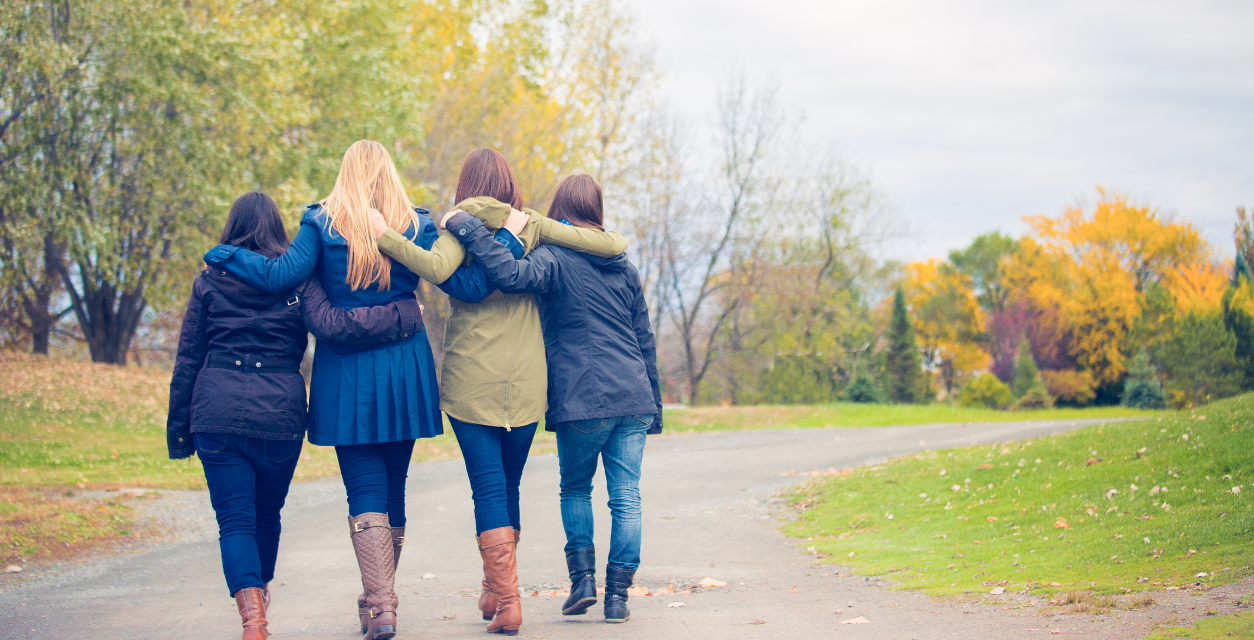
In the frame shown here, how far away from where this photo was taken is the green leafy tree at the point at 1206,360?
19016 mm

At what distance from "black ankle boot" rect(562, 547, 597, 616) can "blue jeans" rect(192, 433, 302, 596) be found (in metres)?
1.36

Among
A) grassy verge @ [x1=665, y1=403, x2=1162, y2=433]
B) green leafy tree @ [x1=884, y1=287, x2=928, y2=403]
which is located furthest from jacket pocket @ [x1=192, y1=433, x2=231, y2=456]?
green leafy tree @ [x1=884, y1=287, x2=928, y2=403]

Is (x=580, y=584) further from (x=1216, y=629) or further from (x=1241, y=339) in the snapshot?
(x=1241, y=339)

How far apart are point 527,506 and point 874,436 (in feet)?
29.6

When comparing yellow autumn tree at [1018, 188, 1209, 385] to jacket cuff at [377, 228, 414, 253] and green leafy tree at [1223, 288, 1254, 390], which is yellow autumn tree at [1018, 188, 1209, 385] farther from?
jacket cuff at [377, 228, 414, 253]

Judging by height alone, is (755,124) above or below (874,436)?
above

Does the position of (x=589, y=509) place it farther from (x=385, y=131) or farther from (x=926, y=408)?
(x=926, y=408)

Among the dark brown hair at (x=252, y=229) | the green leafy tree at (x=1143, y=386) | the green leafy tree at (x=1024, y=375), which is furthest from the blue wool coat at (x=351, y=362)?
the green leafy tree at (x=1024, y=375)

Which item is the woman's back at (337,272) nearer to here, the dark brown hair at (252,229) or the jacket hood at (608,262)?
the dark brown hair at (252,229)

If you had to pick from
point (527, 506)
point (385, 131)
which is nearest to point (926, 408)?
point (385, 131)

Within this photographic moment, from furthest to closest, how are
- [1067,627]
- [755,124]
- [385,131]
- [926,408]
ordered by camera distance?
[755,124]
[926,408]
[385,131]
[1067,627]

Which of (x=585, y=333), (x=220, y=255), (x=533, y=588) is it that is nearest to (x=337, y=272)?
(x=220, y=255)

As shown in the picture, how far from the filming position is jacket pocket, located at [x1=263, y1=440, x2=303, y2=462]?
4016mm

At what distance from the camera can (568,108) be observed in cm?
2547
